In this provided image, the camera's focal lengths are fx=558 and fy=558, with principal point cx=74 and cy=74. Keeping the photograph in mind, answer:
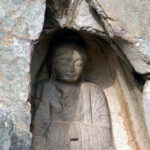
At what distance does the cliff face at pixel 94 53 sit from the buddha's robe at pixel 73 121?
146mm

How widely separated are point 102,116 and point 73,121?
24cm

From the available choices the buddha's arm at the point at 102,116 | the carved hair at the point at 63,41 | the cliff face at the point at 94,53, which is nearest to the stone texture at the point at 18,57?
the cliff face at the point at 94,53

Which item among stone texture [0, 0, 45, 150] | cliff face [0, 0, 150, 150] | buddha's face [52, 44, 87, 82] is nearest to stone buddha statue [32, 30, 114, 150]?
buddha's face [52, 44, 87, 82]

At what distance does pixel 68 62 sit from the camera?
428 cm

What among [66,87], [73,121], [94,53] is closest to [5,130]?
[73,121]

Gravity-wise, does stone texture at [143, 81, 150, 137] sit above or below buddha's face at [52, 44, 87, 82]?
below

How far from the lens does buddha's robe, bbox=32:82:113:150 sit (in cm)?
411

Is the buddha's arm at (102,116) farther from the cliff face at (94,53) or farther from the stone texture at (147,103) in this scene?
the stone texture at (147,103)

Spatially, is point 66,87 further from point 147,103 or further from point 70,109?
point 147,103

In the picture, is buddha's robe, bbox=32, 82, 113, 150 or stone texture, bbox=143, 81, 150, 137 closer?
stone texture, bbox=143, 81, 150, 137

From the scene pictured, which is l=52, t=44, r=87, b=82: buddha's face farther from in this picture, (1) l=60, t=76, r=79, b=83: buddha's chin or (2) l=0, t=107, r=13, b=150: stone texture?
(2) l=0, t=107, r=13, b=150: stone texture

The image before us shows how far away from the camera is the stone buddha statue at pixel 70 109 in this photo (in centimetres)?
412

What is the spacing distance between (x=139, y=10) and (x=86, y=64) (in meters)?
0.71

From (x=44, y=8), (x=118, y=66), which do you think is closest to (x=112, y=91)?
(x=118, y=66)
